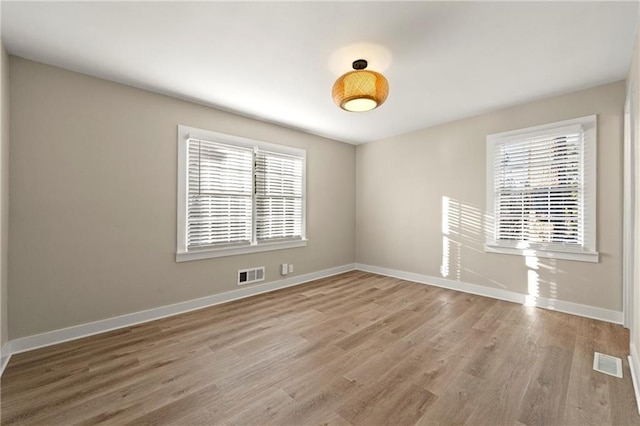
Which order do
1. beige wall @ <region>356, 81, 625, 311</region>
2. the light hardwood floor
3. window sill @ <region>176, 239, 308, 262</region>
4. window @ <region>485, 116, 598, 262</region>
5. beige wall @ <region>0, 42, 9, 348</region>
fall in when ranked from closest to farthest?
the light hardwood floor, beige wall @ <region>0, 42, 9, 348</region>, beige wall @ <region>356, 81, 625, 311</region>, window @ <region>485, 116, 598, 262</region>, window sill @ <region>176, 239, 308, 262</region>

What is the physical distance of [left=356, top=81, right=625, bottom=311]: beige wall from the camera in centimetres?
301

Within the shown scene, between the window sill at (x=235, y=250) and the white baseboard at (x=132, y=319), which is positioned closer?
the white baseboard at (x=132, y=319)

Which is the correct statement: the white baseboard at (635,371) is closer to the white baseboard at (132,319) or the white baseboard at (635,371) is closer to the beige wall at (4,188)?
the white baseboard at (132,319)

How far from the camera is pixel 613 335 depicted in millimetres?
2658

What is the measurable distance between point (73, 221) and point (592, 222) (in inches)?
220

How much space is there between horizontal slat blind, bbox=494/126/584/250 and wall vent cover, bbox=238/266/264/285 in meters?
3.50

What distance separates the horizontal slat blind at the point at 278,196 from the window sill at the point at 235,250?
0.37 ft

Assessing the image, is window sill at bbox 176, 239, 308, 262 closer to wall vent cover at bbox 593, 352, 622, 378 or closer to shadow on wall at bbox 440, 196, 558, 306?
shadow on wall at bbox 440, 196, 558, 306

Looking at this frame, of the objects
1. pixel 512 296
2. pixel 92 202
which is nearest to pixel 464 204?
pixel 512 296

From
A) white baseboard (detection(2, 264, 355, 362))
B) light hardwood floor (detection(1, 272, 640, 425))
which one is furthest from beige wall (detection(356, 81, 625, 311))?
white baseboard (detection(2, 264, 355, 362))

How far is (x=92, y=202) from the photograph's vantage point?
275 centimetres

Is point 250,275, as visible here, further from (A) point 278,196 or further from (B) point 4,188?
(B) point 4,188

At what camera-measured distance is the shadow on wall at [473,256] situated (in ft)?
11.3

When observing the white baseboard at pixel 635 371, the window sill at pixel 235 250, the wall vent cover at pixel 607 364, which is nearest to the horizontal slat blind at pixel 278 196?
the window sill at pixel 235 250
